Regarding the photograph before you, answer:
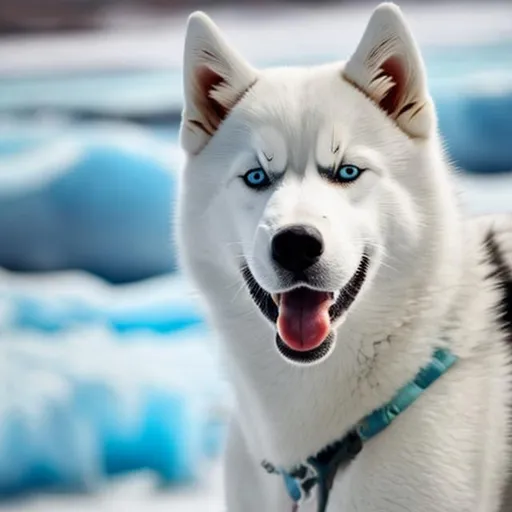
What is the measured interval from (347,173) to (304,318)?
0.23 metres

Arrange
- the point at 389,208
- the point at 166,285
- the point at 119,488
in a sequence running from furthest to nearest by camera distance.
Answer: the point at 166,285 → the point at 119,488 → the point at 389,208

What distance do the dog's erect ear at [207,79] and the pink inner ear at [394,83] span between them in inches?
Result: 8.3

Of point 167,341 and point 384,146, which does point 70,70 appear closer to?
point 167,341

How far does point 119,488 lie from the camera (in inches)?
85.0

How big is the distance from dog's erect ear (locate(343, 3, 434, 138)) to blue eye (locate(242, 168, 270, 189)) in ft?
0.67

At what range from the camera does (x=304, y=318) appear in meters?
1.35

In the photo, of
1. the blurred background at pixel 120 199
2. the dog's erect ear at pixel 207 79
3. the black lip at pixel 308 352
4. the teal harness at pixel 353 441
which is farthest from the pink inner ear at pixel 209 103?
the blurred background at pixel 120 199

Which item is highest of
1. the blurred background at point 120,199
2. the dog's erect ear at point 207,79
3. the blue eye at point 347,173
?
the dog's erect ear at point 207,79

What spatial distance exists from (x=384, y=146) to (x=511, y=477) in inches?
20.9

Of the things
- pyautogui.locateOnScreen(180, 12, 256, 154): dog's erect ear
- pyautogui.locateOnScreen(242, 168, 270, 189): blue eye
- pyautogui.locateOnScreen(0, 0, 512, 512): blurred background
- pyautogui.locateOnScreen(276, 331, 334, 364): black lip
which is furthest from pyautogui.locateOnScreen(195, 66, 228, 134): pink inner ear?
pyautogui.locateOnScreen(0, 0, 512, 512): blurred background

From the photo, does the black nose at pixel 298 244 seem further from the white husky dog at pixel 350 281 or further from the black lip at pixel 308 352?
the black lip at pixel 308 352

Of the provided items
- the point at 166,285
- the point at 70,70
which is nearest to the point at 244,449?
the point at 166,285

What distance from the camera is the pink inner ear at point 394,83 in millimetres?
1429

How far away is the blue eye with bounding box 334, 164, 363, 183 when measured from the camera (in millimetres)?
1394
